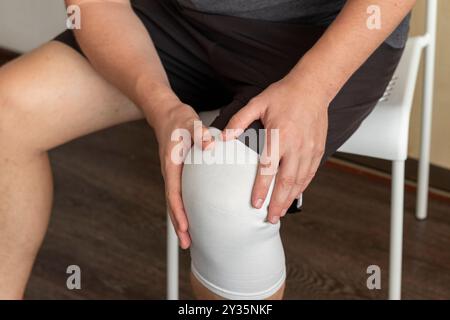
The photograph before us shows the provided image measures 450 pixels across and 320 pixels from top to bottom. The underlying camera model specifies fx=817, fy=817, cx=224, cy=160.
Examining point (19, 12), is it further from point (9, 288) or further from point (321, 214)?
point (9, 288)

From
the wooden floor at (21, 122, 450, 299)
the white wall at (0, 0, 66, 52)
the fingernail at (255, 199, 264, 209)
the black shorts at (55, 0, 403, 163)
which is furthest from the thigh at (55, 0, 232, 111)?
the white wall at (0, 0, 66, 52)

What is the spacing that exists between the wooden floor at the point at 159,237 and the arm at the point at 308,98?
1.86 feet

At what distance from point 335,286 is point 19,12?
1.21 metres

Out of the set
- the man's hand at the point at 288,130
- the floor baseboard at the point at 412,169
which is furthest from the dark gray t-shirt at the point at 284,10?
the floor baseboard at the point at 412,169

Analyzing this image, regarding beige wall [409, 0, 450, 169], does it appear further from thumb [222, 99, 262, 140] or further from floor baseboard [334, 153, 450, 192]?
thumb [222, 99, 262, 140]

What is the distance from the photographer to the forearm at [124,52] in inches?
37.0

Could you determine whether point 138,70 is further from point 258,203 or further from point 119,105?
point 258,203

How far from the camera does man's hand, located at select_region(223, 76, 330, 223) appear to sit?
2.74 feet

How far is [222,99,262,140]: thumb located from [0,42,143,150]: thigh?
24 cm

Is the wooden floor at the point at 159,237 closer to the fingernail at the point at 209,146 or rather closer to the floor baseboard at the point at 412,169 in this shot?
the floor baseboard at the point at 412,169

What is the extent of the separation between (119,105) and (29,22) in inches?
47.1

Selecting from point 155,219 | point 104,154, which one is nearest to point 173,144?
point 155,219

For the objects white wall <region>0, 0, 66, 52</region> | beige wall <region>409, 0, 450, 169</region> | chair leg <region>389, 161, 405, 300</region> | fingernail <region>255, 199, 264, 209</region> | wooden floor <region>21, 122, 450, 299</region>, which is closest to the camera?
fingernail <region>255, 199, 264, 209</region>

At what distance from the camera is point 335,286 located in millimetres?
1392
